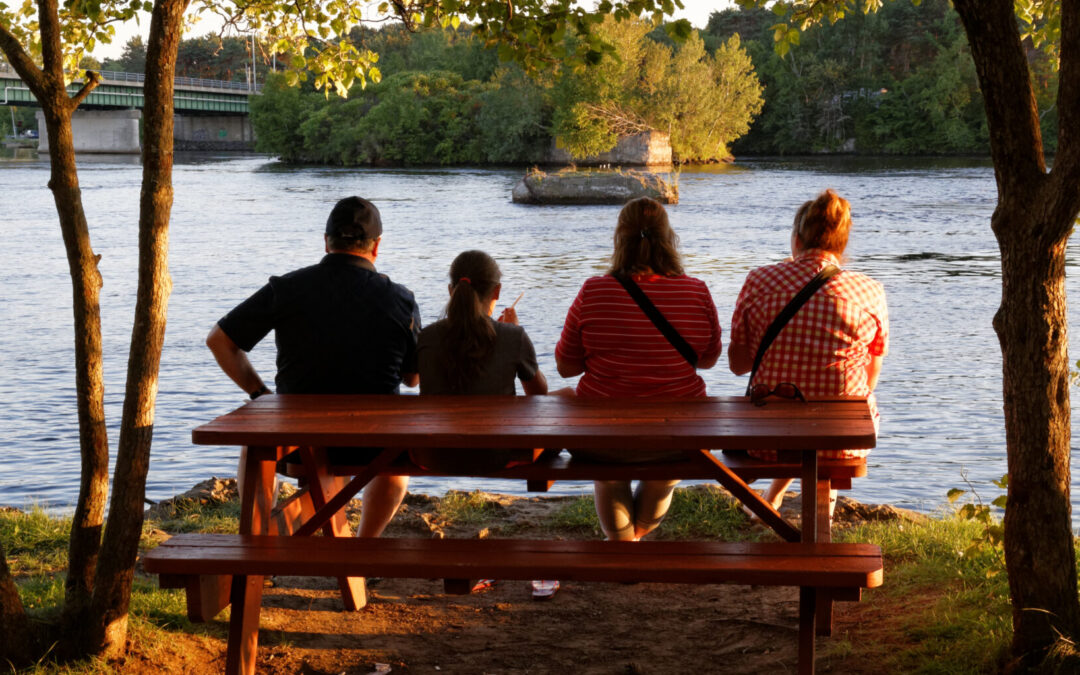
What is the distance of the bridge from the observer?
61906 millimetres

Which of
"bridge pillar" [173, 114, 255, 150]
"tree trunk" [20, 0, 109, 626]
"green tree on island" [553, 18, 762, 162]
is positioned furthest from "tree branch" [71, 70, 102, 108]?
"bridge pillar" [173, 114, 255, 150]

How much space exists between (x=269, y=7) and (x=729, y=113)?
68064mm

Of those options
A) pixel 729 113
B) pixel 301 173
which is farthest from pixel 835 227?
pixel 729 113

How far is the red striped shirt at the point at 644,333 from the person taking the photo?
4.07 metres

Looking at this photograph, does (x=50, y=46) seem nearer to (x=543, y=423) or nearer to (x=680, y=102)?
(x=543, y=423)

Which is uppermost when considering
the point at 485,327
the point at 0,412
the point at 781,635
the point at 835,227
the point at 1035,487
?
the point at 835,227

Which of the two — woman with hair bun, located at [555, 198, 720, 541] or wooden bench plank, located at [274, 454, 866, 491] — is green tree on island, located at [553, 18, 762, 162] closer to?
woman with hair bun, located at [555, 198, 720, 541]

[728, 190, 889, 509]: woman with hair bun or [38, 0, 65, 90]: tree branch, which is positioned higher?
[38, 0, 65, 90]: tree branch

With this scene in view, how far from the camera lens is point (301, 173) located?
61156 millimetres

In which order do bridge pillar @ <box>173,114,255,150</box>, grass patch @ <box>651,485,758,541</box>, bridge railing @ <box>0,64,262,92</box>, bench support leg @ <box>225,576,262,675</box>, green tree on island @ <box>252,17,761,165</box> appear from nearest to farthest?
bench support leg @ <box>225,576,262,675</box>
grass patch @ <box>651,485,758,541</box>
green tree on island @ <box>252,17,761,165</box>
bridge railing @ <box>0,64,262,92</box>
bridge pillar @ <box>173,114,255,150</box>

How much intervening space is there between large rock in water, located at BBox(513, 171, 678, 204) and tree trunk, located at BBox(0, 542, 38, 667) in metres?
35.4

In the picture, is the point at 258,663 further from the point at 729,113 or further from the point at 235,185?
the point at 729,113

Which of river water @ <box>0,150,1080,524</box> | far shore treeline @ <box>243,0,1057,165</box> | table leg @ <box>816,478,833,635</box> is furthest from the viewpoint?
far shore treeline @ <box>243,0,1057,165</box>

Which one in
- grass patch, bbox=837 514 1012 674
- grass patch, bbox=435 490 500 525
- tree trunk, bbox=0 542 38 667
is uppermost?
tree trunk, bbox=0 542 38 667
